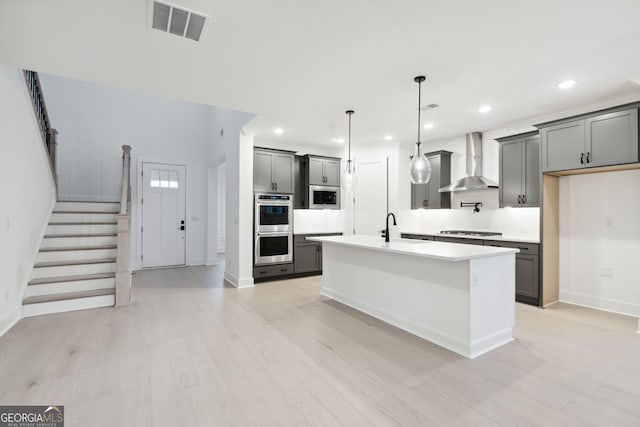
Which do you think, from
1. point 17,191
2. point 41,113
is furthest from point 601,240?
point 41,113

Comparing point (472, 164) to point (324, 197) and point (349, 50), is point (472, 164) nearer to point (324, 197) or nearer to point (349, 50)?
point (324, 197)

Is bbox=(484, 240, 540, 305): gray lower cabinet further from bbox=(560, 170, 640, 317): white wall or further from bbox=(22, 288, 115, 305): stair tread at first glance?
bbox=(22, 288, 115, 305): stair tread

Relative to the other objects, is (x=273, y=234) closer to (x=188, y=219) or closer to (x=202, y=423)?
(x=188, y=219)

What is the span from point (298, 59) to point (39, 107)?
457 centimetres

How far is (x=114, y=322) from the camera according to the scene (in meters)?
3.55

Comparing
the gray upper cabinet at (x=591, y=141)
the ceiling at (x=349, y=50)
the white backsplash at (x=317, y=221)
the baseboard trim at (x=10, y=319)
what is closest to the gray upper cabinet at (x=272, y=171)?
the white backsplash at (x=317, y=221)

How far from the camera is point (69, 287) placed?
162 inches

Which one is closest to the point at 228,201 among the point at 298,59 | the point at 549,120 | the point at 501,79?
the point at 298,59

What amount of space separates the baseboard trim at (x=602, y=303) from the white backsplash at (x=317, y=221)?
401 centimetres

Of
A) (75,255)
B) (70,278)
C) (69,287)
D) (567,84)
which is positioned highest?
(567,84)

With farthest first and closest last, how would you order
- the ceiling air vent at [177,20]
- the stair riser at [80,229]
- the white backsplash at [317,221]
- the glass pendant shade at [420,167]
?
the white backsplash at [317,221] < the stair riser at [80,229] < the glass pendant shade at [420,167] < the ceiling air vent at [177,20]

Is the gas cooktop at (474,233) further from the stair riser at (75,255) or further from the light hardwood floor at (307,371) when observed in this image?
the stair riser at (75,255)

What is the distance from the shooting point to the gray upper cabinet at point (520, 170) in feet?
14.2

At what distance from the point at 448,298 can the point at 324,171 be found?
4076 mm
